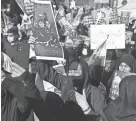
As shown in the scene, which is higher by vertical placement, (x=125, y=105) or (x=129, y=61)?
(x=129, y=61)

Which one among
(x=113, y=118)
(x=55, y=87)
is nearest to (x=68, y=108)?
(x=55, y=87)

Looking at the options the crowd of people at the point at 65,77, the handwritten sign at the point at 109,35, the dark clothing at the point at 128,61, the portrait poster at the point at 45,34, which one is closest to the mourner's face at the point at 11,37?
the crowd of people at the point at 65,77

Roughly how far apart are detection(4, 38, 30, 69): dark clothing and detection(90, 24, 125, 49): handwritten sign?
0.42 metres

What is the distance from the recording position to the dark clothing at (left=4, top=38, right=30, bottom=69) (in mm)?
1788

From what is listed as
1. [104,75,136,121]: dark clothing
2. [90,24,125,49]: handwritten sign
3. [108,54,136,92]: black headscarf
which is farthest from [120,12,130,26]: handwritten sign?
[104,75,136,121]: dark clothing

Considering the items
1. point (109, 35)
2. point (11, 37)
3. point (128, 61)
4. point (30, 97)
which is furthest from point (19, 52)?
point (128, 61)

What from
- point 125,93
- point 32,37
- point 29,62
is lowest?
point 125,93

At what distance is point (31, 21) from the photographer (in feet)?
5.75

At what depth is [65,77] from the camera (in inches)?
69.8

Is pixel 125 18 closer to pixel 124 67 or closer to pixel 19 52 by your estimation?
pixel 124 67

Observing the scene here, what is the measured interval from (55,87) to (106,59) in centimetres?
36

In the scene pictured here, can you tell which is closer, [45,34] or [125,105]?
[125,105]

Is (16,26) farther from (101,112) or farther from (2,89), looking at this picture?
(101,112)

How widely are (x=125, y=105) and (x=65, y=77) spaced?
0.40 metres
